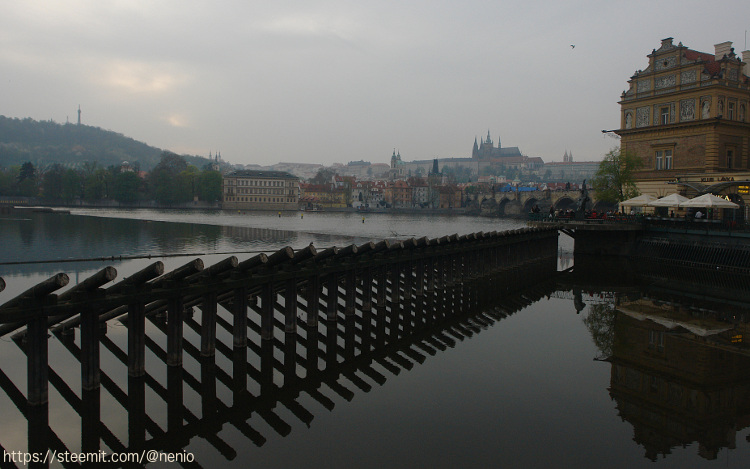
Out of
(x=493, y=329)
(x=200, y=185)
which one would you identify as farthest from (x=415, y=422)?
(x=200, y=185)

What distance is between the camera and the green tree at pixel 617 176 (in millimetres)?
50344

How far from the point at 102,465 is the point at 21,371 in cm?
509

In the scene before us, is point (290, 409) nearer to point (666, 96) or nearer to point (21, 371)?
point (21, 371)

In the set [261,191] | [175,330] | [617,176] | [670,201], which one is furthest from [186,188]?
[175,330]

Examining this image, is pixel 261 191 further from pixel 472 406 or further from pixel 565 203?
pixel 472 406

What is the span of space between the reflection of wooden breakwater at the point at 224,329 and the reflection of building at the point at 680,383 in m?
5.37

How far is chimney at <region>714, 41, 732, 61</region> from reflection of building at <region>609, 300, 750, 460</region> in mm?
40573

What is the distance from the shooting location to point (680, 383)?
13.6 metres

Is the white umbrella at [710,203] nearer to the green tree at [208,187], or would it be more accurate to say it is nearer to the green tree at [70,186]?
the green tree at [208,187]

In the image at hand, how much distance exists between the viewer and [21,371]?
12.6 meters

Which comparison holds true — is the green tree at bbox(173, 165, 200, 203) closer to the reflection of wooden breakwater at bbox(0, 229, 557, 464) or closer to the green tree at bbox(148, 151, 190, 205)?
the green tree at bbox(148, 151, 190, 205)

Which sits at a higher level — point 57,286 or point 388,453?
point 57,286

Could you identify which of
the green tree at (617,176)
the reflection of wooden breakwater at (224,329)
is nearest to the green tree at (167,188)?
the green tree at (617,176)

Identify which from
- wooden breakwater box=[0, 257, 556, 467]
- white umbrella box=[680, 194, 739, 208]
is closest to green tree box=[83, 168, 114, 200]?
wooden breakwater box=[0, 257, 556, 467]
